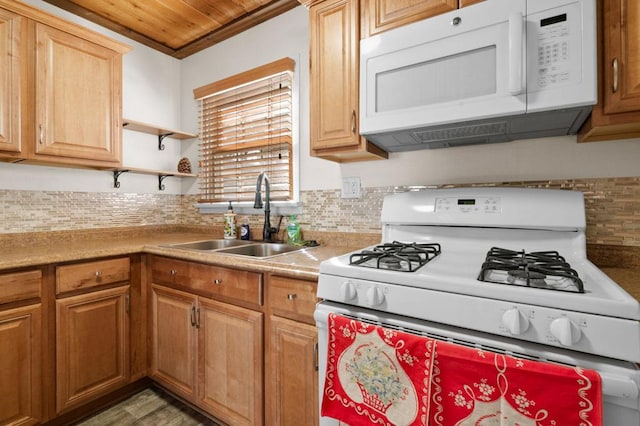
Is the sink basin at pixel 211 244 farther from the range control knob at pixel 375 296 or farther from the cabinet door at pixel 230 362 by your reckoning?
the range control knob at pixel 375 296

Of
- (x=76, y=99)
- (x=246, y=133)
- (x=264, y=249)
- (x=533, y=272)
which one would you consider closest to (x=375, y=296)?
(x=533, y=272)

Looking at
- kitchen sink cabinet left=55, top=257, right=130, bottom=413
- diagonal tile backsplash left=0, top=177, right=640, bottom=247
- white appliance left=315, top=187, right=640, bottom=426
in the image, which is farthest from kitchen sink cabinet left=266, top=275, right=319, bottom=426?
kitchen sink cabinet left=55, top=257, right=130, bottom=413

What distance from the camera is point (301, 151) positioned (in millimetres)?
2148

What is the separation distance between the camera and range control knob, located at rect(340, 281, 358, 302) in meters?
1.06

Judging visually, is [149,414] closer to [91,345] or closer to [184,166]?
[91,345]

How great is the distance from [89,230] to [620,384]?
2.73 metres

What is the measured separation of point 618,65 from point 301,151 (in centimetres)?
155

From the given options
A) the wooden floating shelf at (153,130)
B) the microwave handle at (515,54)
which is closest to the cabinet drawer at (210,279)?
the wooden floating shelf at (153,130)

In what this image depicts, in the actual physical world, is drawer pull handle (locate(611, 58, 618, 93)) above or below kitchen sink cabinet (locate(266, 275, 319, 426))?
above

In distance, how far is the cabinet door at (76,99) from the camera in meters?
1.79

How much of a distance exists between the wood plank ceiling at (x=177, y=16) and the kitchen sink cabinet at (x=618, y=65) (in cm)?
173

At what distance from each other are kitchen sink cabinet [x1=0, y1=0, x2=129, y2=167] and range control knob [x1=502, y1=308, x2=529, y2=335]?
7.52 feet

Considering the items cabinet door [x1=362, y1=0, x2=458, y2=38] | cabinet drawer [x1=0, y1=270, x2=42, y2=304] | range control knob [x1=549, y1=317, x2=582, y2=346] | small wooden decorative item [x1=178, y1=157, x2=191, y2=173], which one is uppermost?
cabinet door [x1=362, y1=0, x2=458, y2=38]

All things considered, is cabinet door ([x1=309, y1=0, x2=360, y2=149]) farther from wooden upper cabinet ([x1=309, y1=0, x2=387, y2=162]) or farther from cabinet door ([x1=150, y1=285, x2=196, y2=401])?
cabinet door ([x1=150, y1=285, x2=196, y2=401])
